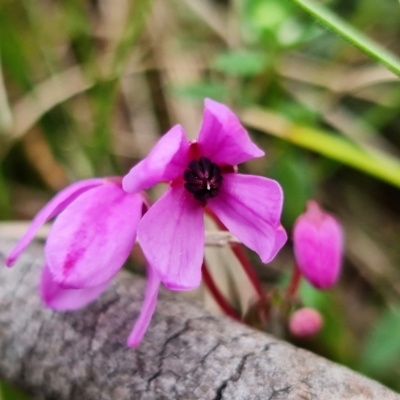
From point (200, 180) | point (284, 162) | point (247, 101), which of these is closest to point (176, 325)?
point (200, 180)

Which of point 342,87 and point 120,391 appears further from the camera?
point 342,87

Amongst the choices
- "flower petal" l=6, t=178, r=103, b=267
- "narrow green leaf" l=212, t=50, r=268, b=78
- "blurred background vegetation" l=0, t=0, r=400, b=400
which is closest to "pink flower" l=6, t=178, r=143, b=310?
"flower petal" l=6, t=178, r=103, b=267

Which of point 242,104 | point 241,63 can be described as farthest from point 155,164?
point 242,104

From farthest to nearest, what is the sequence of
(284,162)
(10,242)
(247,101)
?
(247,101) < (284,162) < (10,242)

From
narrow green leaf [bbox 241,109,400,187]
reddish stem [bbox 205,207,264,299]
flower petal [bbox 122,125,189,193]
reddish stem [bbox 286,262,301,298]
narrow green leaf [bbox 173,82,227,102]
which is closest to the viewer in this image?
flower petal [bbox 122,125,189,193]

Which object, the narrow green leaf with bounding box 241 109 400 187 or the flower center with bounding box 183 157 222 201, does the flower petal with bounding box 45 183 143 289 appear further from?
the narrow green leaf with bounding box 241 109 400 187

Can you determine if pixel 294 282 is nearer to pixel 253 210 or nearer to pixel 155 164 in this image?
pixel 253 210

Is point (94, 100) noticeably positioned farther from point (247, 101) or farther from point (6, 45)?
point (247, 101)

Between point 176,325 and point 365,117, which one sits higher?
point 365,117
